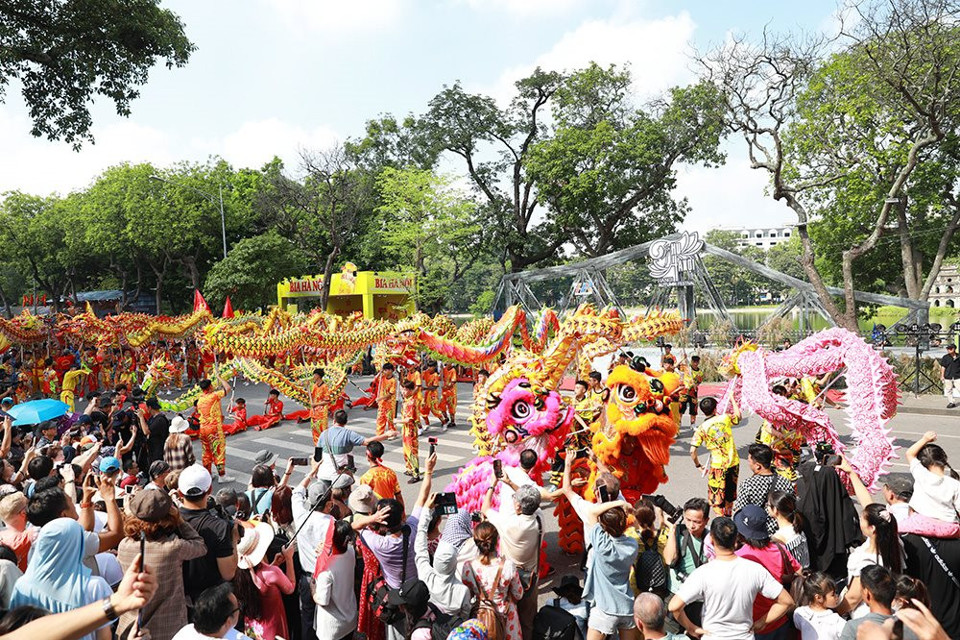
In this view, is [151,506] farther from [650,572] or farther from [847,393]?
[847,393]

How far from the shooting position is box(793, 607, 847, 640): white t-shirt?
10.4 ft

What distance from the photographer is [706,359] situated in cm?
1855

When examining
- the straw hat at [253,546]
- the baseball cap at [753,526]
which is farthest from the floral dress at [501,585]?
the baseball cap at [753,526]

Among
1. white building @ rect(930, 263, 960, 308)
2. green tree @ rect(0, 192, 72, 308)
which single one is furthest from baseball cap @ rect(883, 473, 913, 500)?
white building @ rect(930, 263, 960, 308)

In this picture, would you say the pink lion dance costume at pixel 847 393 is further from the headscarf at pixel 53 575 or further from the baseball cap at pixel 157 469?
the headscarf at pixel 53 575

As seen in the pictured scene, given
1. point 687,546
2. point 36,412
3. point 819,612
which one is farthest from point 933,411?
point 36,412

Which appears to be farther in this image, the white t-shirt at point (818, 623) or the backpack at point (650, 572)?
the backpack at point (650, 572)

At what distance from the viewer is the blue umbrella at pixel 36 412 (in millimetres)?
6947

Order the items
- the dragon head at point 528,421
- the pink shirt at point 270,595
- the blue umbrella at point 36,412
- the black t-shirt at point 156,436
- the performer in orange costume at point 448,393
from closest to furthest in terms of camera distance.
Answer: the pink shirt at point 270,595
the dragon head at point 528,421
the blue umbrella at point 36,412
the black t-shirt at point 156,436
the performer in orange costume at point 448,393

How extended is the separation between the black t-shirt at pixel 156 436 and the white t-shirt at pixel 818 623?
7256mm

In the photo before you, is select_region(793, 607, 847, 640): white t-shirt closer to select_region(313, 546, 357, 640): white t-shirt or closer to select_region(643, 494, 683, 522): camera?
select_region(643, 494, 683, 522): camera

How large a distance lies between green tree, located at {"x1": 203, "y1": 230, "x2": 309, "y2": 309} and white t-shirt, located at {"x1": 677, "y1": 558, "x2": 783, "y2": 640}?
83.7ft

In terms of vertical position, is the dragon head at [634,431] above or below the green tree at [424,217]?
below

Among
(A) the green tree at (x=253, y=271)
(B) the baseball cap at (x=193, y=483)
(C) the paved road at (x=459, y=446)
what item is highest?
(A) the green tree at (x=253, y=271)
